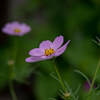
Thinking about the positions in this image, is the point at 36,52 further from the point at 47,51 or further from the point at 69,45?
the point at 69,45

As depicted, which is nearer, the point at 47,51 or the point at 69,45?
the point at 47,51

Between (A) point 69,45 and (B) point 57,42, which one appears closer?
(B) point 57,42

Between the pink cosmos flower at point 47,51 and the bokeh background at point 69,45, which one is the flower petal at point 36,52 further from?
the bokeh background at point 69,45

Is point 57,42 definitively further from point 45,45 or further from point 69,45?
point 69,45

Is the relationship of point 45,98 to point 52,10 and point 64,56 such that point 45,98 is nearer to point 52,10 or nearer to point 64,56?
point 64,56

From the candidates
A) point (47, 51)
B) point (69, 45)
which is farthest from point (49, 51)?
point (69, 45)

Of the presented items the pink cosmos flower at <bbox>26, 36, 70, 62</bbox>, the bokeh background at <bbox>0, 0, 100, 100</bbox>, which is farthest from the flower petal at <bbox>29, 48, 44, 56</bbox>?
the bokeh background at <bbox>0, 0, 100, 100</bbox>

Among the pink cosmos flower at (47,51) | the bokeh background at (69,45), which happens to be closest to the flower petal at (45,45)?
the pink cosmos flower at (47,51)

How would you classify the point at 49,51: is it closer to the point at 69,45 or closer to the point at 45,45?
the point at 45,45

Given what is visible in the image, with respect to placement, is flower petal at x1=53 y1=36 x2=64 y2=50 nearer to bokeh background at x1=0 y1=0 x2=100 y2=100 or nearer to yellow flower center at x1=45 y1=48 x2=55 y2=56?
yellow flower center at x1=45 y1=48 x2=55 y2=56

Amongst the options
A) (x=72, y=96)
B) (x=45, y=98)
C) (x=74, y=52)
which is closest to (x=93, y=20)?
(x=74, y=52)
